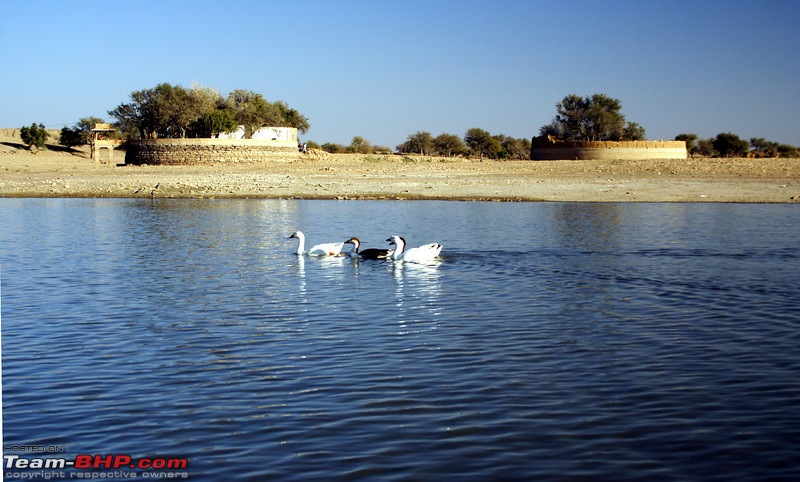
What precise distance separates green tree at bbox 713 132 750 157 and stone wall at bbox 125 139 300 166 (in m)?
39.5

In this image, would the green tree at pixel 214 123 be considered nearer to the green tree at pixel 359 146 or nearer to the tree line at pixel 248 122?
the tree line at pixel 248 122

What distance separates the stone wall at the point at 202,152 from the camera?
5894cm

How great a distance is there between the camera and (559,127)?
253ft

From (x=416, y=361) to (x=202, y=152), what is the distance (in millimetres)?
51380

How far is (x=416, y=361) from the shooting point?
9.89 metres

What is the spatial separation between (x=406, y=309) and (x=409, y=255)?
5716 millimetres

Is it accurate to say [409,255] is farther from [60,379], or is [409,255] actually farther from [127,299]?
[60,379]

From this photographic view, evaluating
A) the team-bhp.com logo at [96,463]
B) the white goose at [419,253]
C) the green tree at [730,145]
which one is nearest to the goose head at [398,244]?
the white goose at [419,253]

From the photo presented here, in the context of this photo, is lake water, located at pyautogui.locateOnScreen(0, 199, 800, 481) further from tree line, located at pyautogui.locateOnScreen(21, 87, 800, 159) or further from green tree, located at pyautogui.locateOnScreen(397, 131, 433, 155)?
green tree, located at pyautogui.locateOnScreen(397, 131, 433, 155)

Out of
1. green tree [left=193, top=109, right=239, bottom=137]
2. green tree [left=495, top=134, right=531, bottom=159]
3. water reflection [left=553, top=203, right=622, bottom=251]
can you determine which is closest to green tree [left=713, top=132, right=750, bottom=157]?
green tree [left=495, top=134, right=531, bottom=159]

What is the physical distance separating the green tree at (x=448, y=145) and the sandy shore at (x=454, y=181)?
4508cm

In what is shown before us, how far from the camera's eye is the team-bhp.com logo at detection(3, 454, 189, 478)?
263 inches

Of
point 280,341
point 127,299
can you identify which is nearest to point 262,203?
point 127,299

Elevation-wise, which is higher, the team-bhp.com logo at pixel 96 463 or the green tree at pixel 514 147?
the green tree at pixel 514 147
